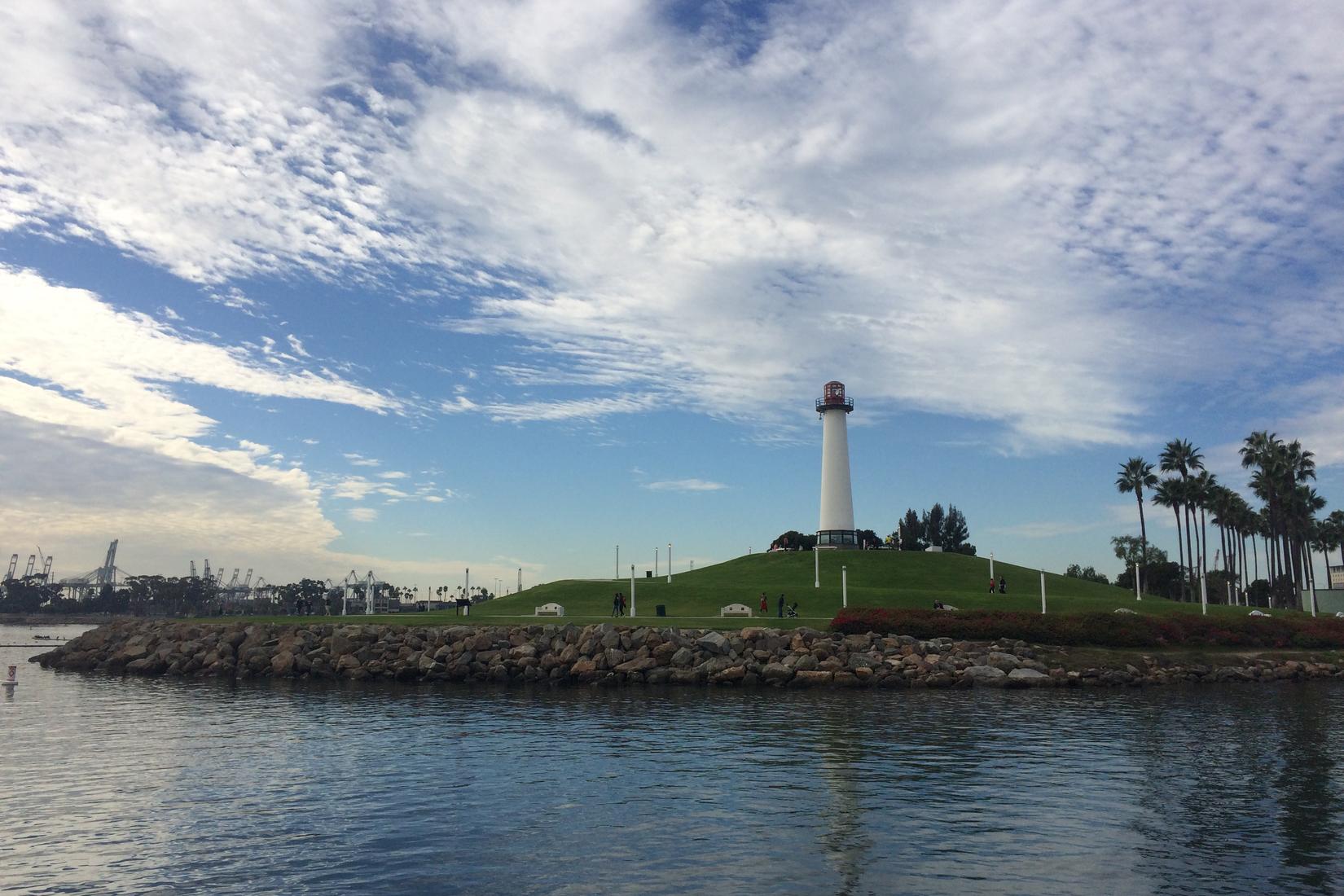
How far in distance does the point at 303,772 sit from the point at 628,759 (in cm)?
943

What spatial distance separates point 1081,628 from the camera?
61.0m

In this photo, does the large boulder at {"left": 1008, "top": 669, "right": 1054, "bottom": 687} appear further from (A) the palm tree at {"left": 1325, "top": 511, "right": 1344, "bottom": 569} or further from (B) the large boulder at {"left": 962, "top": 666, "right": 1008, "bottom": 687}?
(A) the palm tree at {"left": 1325, "top": 511, "right": 1344, "bottom": 569}

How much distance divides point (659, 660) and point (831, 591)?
108ft

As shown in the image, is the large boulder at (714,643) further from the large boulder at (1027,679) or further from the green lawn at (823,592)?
the large boulder at (1027,679)

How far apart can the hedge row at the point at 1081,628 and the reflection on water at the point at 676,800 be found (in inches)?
748

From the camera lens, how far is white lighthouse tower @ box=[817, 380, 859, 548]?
116 meters

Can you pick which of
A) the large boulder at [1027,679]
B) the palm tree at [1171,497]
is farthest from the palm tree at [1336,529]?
the large boulder at [1027,679]

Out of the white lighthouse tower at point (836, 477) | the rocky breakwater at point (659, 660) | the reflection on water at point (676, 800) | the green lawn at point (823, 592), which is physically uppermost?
the white lighthouse tower at point (836, 477)

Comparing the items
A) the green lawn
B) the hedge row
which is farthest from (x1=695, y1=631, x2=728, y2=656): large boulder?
the hedge row

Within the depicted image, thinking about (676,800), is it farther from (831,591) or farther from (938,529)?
(938,529)

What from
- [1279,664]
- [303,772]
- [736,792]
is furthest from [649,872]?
[1279,664]

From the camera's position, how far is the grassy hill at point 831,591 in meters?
74.5

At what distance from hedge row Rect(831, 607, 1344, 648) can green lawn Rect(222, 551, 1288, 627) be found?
5054 mm

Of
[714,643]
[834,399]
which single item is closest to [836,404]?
[834,399]
